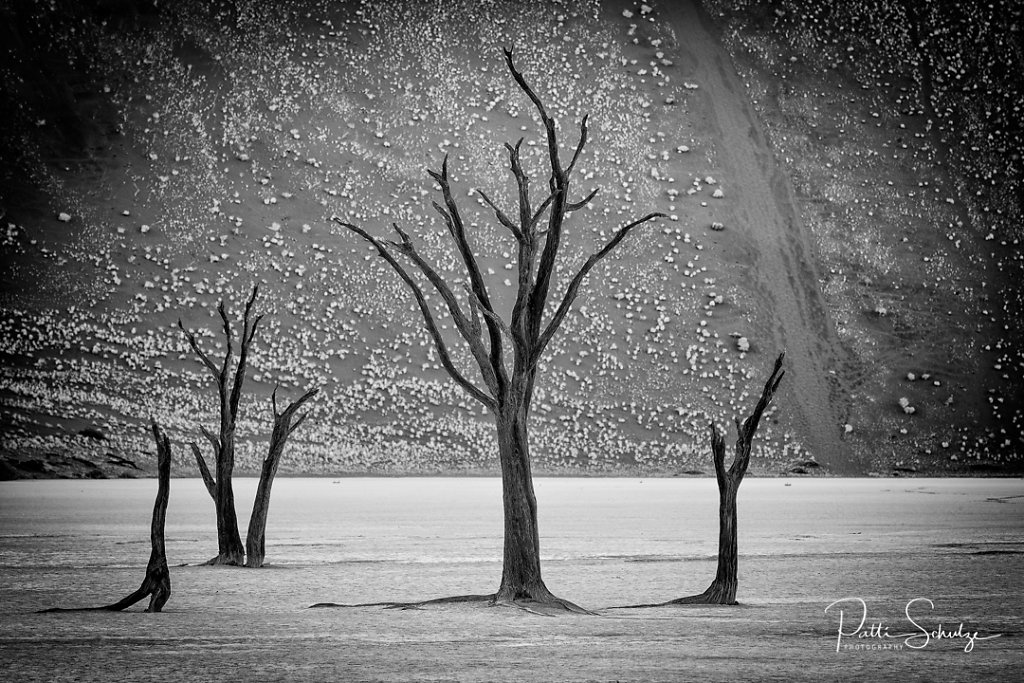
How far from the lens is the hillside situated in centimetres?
5031

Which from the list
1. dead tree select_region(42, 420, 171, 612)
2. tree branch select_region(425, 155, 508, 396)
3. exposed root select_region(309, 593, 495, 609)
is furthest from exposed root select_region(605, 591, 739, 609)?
dead tree select_region(42, 420, 171, 612)

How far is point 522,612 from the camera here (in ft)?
30.0

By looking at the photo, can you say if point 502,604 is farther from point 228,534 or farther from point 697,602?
point 228,534

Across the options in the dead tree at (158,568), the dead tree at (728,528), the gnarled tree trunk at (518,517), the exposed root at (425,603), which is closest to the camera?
the dead tree at (158,568)

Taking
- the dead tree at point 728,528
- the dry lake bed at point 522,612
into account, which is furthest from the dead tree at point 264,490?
the dead tree at point 728,528

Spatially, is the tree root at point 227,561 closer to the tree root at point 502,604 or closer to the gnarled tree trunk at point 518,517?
the tree root at point 502,604

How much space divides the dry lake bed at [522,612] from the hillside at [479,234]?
26.2m

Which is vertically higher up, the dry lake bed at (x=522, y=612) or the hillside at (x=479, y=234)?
the hillside at (x=479, y=234)

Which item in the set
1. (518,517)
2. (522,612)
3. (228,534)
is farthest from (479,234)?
(522,612)

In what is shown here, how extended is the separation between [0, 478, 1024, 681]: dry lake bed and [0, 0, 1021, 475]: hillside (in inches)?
1031

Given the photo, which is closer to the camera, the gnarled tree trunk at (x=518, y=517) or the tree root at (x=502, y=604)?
the tree root at (x=502, y=604)

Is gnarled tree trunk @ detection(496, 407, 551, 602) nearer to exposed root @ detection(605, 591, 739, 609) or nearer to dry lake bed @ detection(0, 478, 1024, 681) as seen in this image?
dry lake bed @ detection(0, 478, 1024, 681)

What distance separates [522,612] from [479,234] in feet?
166

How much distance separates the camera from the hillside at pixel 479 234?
50312mm
